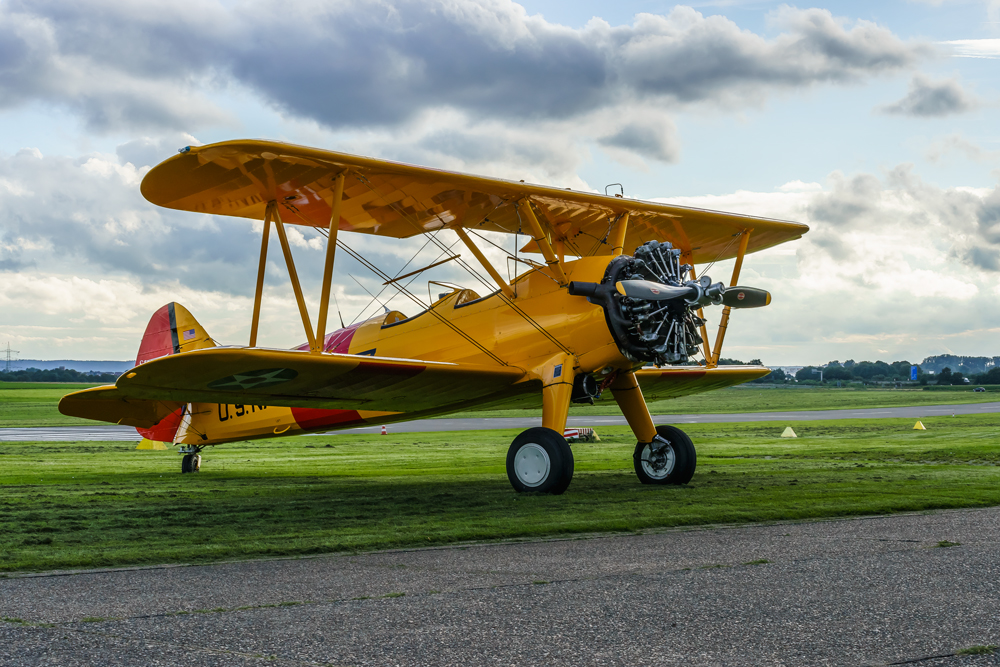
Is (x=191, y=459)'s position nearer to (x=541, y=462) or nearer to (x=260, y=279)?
(x=260, y=279)

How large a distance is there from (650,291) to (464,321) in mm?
3031

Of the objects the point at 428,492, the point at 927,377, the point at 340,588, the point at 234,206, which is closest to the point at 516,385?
the point at 428,492

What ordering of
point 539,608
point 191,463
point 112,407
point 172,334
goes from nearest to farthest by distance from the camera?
1. point 539,608
2. point 112,407
3. point 191,463
4. point 172,334

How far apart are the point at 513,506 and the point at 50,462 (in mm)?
12516

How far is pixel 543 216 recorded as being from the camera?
449 inches

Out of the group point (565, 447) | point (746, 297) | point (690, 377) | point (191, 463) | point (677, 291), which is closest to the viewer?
point (565, 447)

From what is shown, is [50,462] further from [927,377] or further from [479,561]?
[927,377]

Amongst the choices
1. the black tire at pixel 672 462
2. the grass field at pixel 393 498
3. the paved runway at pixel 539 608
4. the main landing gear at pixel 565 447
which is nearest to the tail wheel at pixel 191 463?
the grass field at pixel 393 498

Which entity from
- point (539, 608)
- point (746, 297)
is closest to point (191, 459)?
point (746, 297)

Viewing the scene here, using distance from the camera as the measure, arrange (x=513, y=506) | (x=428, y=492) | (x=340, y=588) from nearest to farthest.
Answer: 1. (x=340, y=588)
2. (x=513, y=506)
3. (x=428, y=492)

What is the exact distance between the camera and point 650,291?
31.8 feet

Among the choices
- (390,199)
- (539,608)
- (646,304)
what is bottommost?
(539,608)

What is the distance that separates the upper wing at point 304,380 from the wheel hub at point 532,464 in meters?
1.18

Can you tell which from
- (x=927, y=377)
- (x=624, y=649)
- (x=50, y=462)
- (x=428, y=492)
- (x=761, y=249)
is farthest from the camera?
(x=927, y=377)
